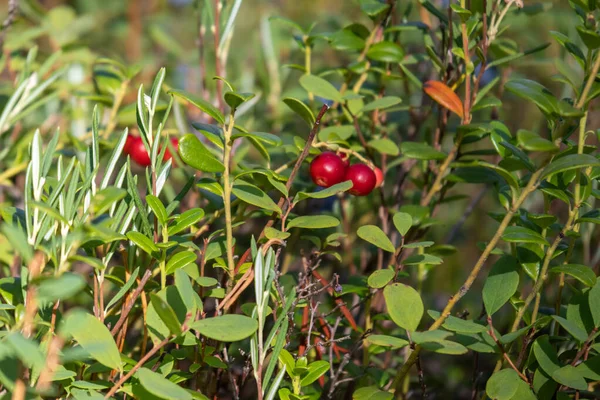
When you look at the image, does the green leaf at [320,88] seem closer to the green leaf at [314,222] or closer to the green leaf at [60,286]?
the green leaf at [314,222]

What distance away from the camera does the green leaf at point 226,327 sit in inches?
23.5

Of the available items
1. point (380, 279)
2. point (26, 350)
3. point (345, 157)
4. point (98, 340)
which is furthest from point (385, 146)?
point (26, 350)

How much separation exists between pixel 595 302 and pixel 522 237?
4.6 inches

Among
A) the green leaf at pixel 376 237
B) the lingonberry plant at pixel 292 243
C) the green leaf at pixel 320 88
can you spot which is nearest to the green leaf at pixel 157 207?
the lingonberry plant at pixel 292 243

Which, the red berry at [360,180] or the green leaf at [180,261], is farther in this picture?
the red berry at [360,180]

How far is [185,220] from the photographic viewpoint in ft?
2.39

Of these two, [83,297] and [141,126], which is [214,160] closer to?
[141,126]

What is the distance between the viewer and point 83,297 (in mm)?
1269

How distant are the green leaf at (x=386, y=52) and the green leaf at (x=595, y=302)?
1.50 ft

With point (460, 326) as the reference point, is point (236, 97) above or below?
above

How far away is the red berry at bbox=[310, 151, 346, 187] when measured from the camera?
878 millimetres

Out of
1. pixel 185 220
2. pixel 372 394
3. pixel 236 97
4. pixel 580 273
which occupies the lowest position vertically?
pixel 372 394

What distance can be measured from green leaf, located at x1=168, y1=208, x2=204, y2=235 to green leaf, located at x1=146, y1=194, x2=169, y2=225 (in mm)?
20

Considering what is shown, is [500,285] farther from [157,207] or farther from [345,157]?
[157,207]
